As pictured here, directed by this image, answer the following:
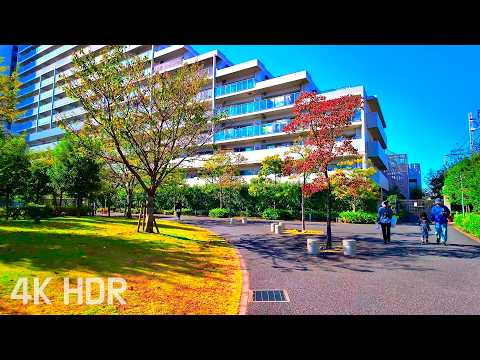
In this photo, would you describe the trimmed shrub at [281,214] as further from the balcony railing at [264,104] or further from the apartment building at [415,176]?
the apartment building at [415,176]

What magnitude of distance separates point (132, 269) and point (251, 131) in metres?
18.0

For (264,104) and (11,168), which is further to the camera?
(264,104)

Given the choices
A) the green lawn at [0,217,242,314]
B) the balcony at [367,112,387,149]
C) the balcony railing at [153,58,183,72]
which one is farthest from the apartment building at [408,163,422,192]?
the green lawn at [0,217,242,314]

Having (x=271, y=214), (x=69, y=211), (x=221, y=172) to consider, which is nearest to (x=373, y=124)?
(x=271, y=214)

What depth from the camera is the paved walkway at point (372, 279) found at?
3.13m

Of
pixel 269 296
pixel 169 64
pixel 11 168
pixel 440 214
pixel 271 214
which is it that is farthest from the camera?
pixel 169 64

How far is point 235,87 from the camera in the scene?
75.4 ft

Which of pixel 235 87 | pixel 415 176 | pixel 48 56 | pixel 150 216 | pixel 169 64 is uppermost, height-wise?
pixel 48 56

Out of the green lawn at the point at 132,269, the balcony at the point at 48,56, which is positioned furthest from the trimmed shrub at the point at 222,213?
the balcony at the point at 48,56

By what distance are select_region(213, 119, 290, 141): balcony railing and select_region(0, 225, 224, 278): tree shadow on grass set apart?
48.8 feet

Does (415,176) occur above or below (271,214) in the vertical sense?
above

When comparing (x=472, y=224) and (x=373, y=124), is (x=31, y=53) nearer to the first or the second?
(x=373, y=124)

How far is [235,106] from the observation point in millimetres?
22781
